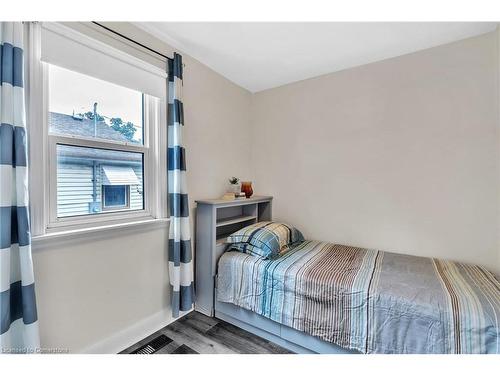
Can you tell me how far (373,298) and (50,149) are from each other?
2086 mm

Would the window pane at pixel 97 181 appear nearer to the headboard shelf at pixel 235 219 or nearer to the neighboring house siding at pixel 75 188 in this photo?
the neighboring house siding at pixel 75 188

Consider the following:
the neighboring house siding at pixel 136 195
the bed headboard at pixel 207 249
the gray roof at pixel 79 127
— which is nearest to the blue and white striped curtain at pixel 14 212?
the gray roof at pixel 79 127

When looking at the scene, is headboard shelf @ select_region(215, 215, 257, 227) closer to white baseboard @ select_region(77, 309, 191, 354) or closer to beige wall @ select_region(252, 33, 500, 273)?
beige wall @ select_region(252, 33, 500, 273)

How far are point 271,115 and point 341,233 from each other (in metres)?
1.60

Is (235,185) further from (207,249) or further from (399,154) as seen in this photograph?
A: (399,154)

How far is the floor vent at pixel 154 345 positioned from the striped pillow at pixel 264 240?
870 mm

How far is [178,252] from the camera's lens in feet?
5.68

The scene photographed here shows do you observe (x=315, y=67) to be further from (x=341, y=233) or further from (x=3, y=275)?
(x=3, y=275)

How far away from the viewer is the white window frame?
113 centimetres

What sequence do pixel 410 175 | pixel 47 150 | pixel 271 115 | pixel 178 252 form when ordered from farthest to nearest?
pixel 271 115
pixel 410 175
pixel 178 252
pixel 47 150

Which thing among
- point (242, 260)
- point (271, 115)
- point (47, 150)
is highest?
point (271, 115)

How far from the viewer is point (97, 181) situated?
1459mm

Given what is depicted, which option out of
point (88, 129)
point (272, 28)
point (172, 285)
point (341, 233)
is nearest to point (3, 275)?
point (88, 129)

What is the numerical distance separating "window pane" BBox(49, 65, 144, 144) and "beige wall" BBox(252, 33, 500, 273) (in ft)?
5.16
